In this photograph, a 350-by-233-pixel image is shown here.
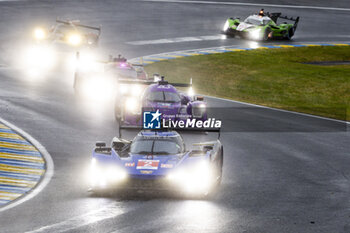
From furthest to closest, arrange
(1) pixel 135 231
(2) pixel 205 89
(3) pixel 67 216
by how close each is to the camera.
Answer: (2) pixel 205 89 < (3) pixel 67 216 < (1) pixel 135 231

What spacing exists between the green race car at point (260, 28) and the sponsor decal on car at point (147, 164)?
36.3 m

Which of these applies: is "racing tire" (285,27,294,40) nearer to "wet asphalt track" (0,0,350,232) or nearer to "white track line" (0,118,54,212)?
"wet asphalt track" (0,0,350,232)

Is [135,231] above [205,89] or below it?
above

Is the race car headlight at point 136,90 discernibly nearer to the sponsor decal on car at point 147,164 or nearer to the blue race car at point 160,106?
the blue race car at point 160,106

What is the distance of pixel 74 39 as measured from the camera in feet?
135

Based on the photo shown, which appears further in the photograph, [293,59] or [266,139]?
[293,59]

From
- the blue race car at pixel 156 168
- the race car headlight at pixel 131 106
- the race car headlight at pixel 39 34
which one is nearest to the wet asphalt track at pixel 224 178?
the blue race car at pixel 156 168

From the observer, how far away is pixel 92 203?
16.6 metres

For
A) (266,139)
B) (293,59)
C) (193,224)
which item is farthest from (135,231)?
(293,59)

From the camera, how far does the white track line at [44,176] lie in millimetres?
17016

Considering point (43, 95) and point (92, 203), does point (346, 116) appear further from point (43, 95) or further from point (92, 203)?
point (92, 203)

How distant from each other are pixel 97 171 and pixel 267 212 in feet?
13.8

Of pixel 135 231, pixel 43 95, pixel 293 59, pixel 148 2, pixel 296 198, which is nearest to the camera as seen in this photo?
pixel 135 231

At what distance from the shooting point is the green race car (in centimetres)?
5256
